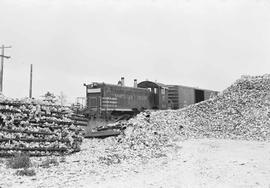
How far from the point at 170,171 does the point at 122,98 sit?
15220 millimetres

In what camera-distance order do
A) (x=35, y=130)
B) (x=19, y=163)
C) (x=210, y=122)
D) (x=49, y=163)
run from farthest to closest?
(x=210, y=122), (x=35, y=130), (x=49, y=163), (x=19, y=163)

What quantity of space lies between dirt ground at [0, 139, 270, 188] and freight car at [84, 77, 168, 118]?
1018 cm

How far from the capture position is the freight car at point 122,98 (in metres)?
23.5

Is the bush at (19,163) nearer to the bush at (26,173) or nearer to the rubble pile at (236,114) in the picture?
the bush at (26,173)

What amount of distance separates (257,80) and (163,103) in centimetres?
775

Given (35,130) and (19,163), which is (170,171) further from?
(35,130)

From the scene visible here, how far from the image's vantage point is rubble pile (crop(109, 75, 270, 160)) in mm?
14092

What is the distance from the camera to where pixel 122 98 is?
2470cm

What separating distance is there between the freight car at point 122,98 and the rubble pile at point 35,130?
24.9 ft

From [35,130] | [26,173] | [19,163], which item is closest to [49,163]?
[19,163]

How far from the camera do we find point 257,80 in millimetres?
22297

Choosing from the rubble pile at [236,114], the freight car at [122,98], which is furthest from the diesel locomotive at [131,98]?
the rubble pile at [236,114]

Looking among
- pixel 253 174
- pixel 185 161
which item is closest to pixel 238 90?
pixel 185 161

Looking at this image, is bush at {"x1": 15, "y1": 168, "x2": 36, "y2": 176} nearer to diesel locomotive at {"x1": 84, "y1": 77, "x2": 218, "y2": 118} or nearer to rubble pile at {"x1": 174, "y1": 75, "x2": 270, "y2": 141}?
rubble pile at {"x1": 174, "y1": 75, "x2": 270, "y2": 141}
